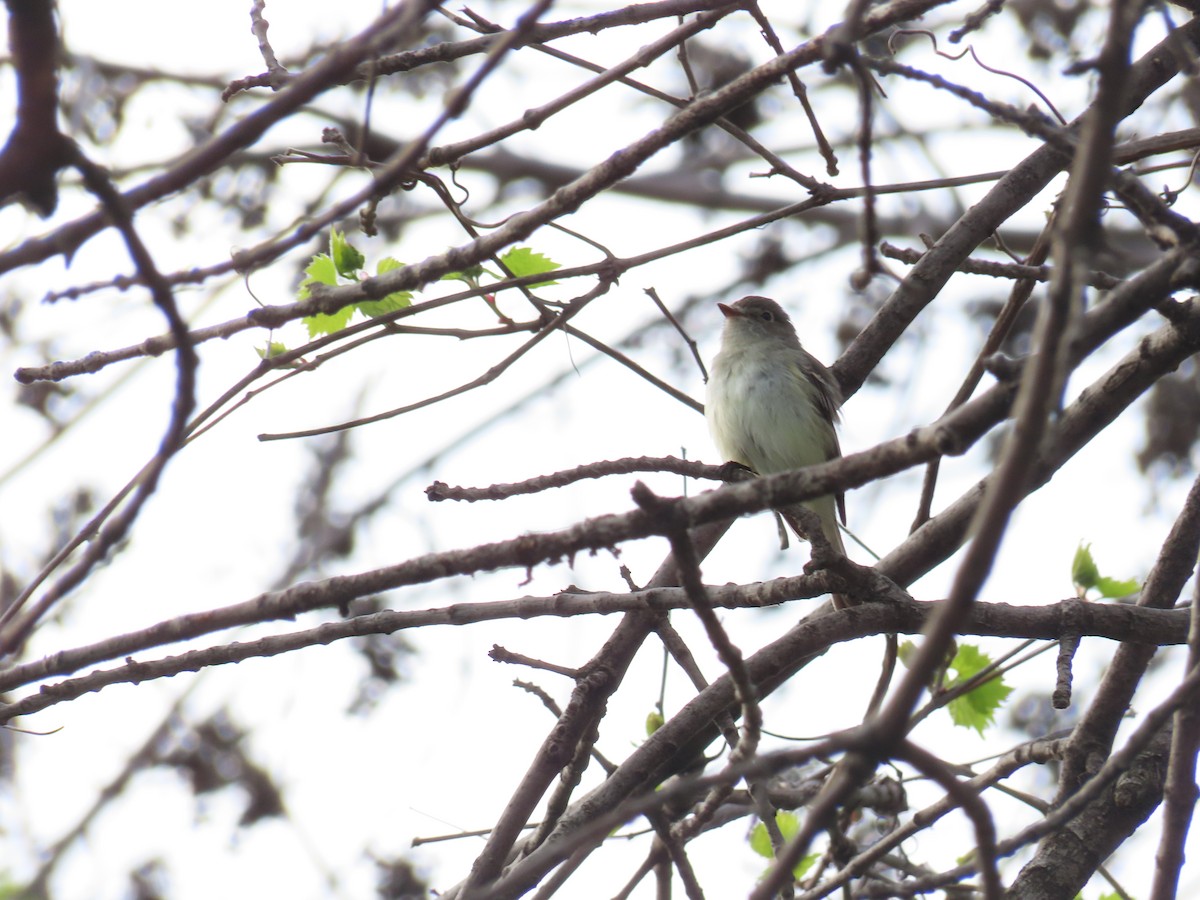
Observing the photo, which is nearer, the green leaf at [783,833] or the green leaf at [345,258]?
the green leaf at [345,258]

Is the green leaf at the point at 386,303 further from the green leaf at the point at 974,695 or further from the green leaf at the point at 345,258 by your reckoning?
the green leaf at the point at 974,695

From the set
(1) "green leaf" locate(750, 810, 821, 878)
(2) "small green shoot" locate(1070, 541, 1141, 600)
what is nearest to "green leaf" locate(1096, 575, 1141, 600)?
(2) "small green shoot" locate(1070, 541, 1141, 600)

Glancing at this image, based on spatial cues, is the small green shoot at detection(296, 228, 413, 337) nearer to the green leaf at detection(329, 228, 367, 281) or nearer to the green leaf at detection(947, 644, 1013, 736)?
the green leaf at detection(329, 228, 367, 281)

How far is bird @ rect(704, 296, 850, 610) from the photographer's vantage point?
20.7ft

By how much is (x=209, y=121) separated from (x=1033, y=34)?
6.73m

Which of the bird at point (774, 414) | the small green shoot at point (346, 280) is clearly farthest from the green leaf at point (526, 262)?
the bird at point (774, 414)

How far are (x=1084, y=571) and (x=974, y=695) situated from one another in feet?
1.74

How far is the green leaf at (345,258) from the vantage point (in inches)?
140

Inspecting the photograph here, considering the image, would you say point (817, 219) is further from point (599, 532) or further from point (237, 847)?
point (599, 532)

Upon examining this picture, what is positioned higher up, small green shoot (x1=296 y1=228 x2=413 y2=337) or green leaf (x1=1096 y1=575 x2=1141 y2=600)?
small green shoot (x1=296 y1=228 x2=413 y2=337)

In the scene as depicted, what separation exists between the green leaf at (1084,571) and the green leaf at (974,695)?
1.24 ft

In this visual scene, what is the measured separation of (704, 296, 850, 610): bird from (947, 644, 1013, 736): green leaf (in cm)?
195

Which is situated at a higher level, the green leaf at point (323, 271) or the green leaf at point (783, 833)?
the green leaf at point (323, 271)

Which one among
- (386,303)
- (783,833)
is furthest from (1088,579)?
(386,303)
